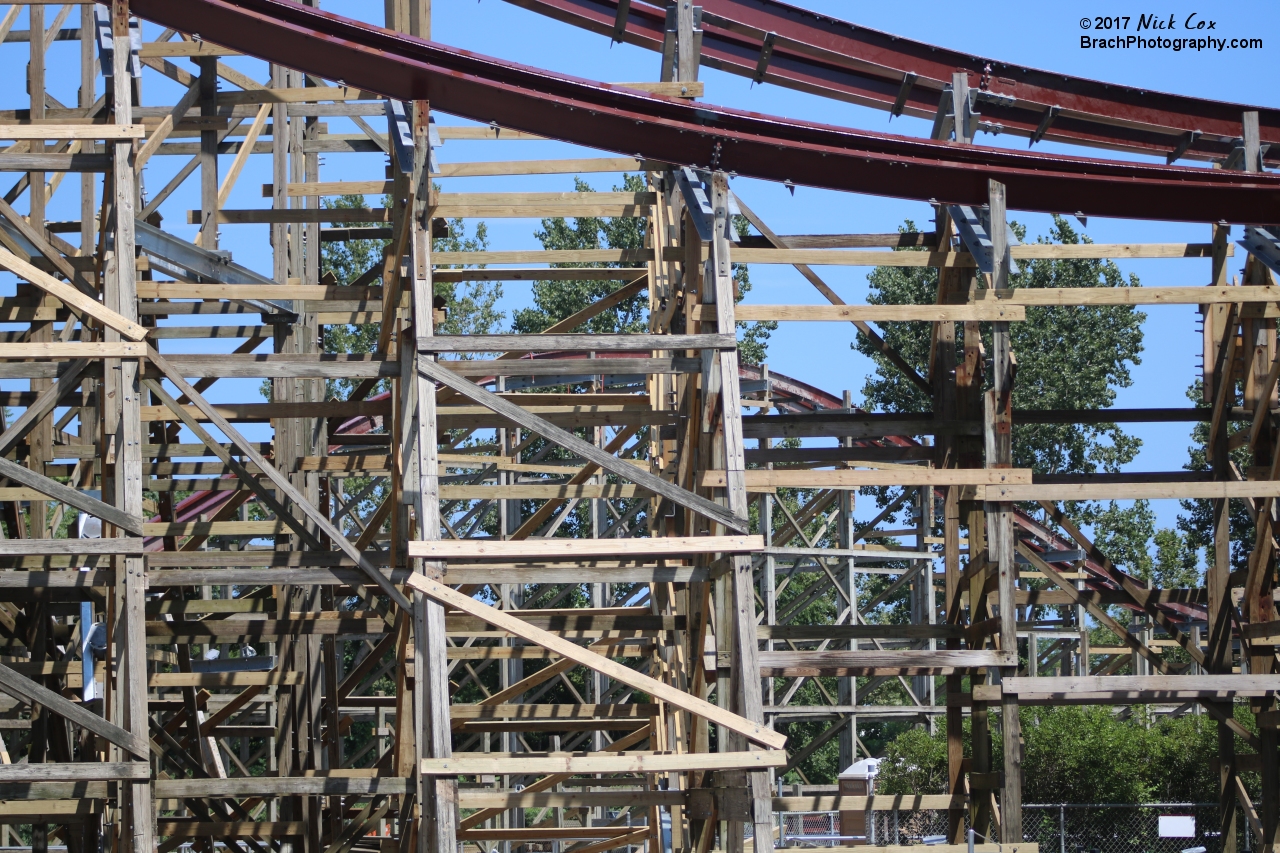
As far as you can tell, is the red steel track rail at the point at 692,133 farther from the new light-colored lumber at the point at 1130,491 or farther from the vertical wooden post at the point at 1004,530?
the new light-colored lumber at the point at 1130,491

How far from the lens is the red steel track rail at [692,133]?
10.1m

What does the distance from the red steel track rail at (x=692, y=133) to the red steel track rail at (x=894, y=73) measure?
150 inches

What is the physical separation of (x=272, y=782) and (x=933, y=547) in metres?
17.6

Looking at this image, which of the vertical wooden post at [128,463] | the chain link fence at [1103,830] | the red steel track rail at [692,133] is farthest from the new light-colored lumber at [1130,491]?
the chain link fence at [1103,830]

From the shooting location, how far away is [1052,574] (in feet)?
39.1

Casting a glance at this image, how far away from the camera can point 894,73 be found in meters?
14.8

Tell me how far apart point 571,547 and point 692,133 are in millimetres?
3469

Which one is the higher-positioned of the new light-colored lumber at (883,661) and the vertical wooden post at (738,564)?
the vertical wooden post at (738,564)

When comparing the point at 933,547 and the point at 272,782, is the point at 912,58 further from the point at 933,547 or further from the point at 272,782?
the point at 933,547

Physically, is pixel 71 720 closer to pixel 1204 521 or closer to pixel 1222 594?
pixel 1222 594

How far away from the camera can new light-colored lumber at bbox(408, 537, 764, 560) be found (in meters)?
8.18

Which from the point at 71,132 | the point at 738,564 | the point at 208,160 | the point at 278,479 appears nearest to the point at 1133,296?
the point at 738,564

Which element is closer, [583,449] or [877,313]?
[583,449]

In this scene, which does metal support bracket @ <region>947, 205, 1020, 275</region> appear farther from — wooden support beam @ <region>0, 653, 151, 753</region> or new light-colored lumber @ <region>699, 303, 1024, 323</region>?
wooden support beam @ <region>0, 653, 151, 753</region>
